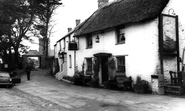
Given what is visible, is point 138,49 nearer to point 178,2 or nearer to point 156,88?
point 156,88

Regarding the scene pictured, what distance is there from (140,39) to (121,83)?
12.3 feet

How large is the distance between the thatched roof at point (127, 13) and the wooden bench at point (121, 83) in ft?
14.1

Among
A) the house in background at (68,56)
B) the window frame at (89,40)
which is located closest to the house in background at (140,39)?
the window frame at (89,40)

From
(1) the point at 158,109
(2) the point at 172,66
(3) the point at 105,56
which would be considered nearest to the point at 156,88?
(2) the point at 172,66

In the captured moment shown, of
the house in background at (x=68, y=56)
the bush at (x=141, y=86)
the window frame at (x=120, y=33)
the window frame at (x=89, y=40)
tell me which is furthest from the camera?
the house in background at (x=68, y=56)

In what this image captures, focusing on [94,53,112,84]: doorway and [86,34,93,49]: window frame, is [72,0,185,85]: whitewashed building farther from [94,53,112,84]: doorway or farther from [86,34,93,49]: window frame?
[86,34,93,49]: window frame

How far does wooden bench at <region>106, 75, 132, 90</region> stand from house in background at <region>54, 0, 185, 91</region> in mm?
406

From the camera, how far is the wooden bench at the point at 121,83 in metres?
16.9

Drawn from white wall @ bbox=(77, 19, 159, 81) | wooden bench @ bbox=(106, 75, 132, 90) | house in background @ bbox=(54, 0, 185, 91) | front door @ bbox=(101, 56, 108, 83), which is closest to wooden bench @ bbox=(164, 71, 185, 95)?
house in background @ bbox=(54, 0, 185, 91)

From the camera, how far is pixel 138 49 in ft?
54.6

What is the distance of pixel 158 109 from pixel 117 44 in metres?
9.71

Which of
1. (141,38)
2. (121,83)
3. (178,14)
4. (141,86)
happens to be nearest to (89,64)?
(121,83)

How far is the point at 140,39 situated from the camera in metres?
16.5

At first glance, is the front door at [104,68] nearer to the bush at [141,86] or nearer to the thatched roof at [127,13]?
the thatched roof at [127,13]
